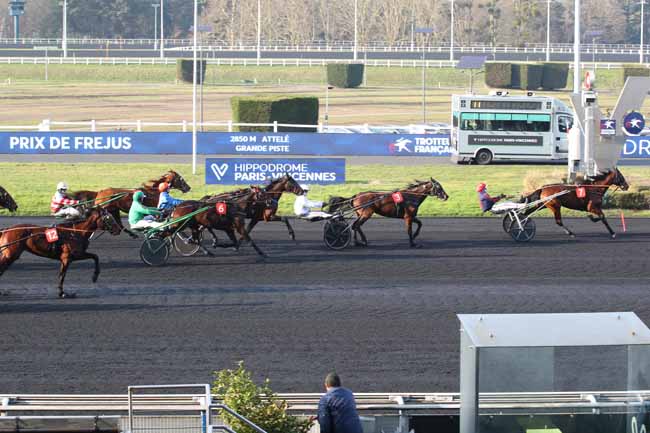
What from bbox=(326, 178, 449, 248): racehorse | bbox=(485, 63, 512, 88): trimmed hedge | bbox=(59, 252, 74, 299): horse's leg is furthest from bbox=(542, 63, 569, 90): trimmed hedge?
bbox=(59, 252, 74, 299): horse's leg

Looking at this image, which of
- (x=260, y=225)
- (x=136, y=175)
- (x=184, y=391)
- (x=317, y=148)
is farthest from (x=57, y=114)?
(x=184, y=391)

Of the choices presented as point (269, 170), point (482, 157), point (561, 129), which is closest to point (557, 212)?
point (269, 170)

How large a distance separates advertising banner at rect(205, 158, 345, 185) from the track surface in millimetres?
4026

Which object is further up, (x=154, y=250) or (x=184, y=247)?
(x=154, y=250)

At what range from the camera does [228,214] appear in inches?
730

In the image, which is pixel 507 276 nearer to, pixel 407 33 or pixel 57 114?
pixel 57 114

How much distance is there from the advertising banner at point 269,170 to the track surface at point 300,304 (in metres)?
4.03

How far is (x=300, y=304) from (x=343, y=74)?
5586cm

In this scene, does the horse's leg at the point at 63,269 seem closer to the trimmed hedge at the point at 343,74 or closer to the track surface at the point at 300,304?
the track surface at the point at 300,304

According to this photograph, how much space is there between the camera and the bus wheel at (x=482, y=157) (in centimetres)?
3609

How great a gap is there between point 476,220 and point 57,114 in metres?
35.5

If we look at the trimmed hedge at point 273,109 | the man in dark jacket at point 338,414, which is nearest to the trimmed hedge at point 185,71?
the trimmed hedge at point 273,109

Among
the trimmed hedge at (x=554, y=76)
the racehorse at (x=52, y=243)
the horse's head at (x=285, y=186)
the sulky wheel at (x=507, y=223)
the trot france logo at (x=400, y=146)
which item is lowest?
the sulky wheel at (x=507, y=223)

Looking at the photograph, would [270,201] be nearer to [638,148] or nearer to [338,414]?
[338,414]
